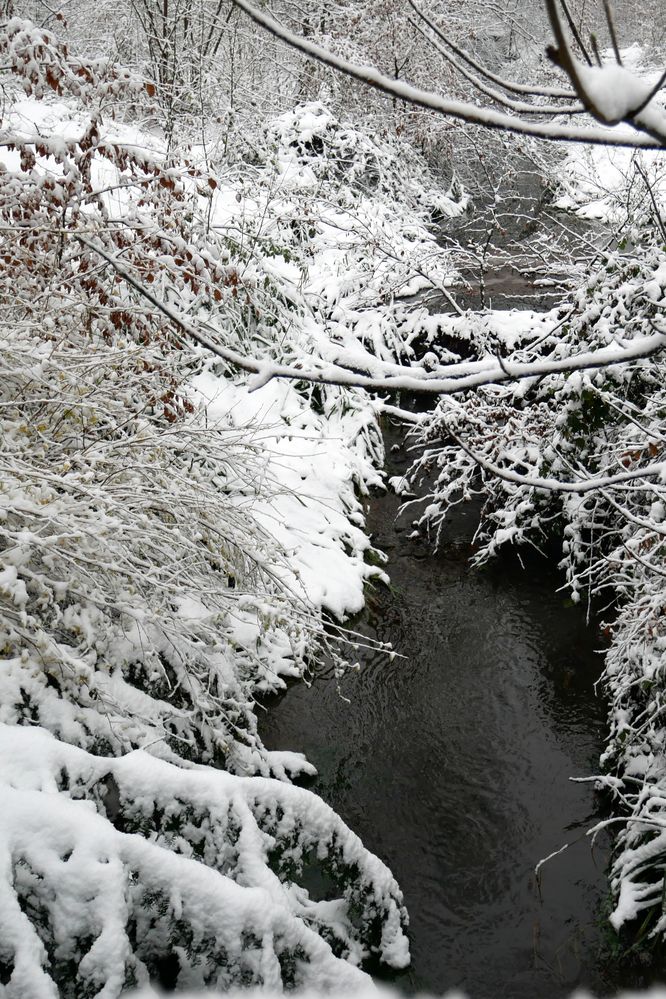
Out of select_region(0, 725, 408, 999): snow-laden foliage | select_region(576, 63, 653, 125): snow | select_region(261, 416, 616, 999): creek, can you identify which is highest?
Answer: select_region(576, 63, 653, 125): snow

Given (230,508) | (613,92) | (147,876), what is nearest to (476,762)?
(230,508)

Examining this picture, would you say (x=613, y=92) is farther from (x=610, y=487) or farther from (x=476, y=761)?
(x=476, y=761)

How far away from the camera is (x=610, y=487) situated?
432 cm

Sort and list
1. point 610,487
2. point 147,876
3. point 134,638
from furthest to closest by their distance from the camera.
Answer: point 610,487, point 134,638, point 147,876

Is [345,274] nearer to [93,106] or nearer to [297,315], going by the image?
[297,315]

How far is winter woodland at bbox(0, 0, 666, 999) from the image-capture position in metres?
2.39

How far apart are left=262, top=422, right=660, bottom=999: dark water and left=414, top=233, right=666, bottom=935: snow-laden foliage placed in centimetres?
28

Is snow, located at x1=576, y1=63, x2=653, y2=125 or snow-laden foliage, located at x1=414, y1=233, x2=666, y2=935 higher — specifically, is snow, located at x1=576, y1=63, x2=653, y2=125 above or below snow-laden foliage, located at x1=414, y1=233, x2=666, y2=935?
above

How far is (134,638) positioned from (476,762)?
241cm

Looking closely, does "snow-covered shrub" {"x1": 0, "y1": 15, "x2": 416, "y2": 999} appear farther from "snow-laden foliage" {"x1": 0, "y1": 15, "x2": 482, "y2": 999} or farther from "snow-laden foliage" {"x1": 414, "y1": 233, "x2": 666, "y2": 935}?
"snow-laden foliage" {"x1": 414, "y1": 233, "x2": 666, "y2": 935}

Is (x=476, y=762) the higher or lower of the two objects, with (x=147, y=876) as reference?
lower

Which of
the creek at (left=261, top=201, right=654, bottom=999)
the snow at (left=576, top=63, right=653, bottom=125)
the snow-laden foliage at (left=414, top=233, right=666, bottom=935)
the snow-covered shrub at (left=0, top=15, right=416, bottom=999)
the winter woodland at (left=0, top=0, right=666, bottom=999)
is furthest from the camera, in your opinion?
the snow-laden foliage at (left=414, top=233, right=666, bottom=935)

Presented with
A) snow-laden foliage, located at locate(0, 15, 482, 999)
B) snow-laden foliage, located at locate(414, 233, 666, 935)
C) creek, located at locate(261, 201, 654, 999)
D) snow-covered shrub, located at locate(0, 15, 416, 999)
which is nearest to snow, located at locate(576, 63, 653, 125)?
snow-laden foliage, located at locate(0, 15, 482, 999)

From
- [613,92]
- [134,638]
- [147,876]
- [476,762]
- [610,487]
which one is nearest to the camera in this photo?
[613,92]
